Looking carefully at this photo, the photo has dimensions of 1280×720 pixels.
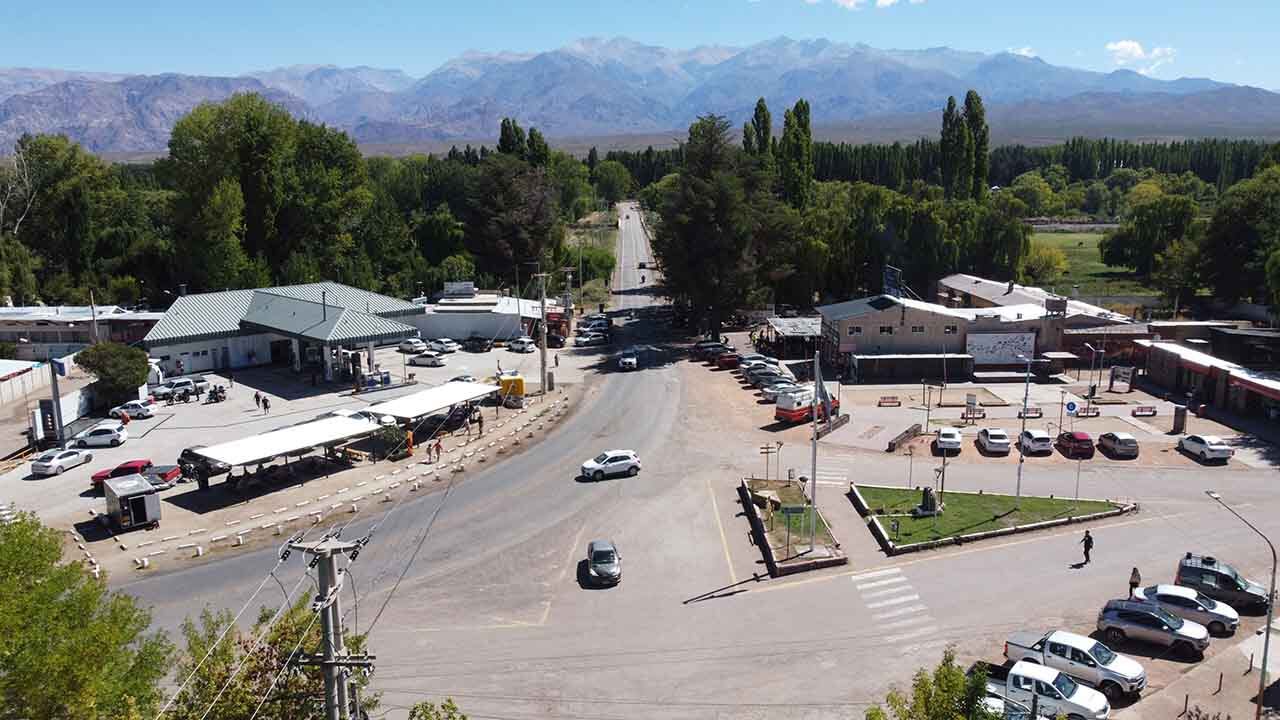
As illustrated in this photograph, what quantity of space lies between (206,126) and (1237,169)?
624 feet

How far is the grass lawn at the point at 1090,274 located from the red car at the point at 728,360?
39479 mm

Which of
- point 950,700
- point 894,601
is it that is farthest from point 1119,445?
point 950,700

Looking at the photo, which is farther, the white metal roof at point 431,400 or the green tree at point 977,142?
the green tree at point 977,142

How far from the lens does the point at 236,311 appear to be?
6644cm

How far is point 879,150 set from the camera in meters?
195

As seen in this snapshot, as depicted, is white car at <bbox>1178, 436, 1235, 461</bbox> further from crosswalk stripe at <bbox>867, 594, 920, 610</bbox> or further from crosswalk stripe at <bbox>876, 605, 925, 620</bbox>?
crosswalk stripe at <bbox>876, 605, 925, 620</bbox>

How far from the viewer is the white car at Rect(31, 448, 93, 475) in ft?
138

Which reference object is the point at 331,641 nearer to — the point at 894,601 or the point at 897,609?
the point at 897,609

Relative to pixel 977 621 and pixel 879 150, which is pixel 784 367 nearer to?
pixel 977 621

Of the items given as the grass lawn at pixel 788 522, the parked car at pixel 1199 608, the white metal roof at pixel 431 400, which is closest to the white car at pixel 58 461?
the white metal roof at pixel 431 400

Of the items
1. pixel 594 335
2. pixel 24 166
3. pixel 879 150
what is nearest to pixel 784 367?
pixel 594 335

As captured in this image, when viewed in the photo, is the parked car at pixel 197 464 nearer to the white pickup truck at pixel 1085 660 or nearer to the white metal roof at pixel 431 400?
the white metal roof at pixel 431 400

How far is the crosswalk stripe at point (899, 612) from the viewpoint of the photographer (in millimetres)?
28125

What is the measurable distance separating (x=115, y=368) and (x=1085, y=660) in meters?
51.2
